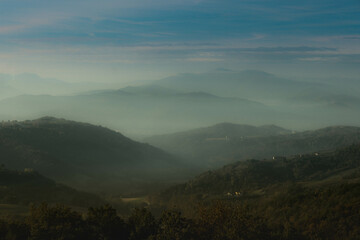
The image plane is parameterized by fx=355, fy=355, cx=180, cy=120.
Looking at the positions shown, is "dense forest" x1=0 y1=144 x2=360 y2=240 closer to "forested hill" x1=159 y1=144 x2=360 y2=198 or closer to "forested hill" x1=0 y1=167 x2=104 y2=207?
"forested hill" x1=0 y1=167 x2=104 y2=207

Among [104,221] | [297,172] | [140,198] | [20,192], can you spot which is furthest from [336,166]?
[104,221]

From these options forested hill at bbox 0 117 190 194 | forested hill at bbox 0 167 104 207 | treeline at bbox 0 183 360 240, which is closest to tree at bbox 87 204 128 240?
treeline at bbox 0 183 360 240

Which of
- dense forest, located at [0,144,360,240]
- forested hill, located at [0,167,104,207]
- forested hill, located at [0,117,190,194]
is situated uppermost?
dense forest, located at [0,144,360,240]

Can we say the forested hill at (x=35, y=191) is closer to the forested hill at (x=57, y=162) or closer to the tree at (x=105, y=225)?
the forested hill at (x=57, y=162)

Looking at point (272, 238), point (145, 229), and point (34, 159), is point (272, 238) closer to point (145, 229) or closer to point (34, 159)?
point (145, 229)

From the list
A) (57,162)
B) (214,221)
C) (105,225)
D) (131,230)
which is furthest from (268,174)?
(105,225)

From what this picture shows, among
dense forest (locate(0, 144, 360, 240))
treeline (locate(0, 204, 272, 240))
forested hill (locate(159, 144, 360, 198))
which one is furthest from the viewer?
forested hill (locate(159, 144, 360, 198))

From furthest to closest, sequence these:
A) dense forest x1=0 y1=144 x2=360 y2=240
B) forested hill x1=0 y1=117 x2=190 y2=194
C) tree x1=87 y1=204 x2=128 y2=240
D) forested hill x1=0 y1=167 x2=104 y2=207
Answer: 1. forested hill x1=0 y1=117 x2=190 y2=194
2. forested hill x1=0 y1=167 x2=104 y2=207
3. tree x1=87 y1=204 x2=128 y2=240
4. dense forest x1=0 y1=144 x2=360 y2=240
